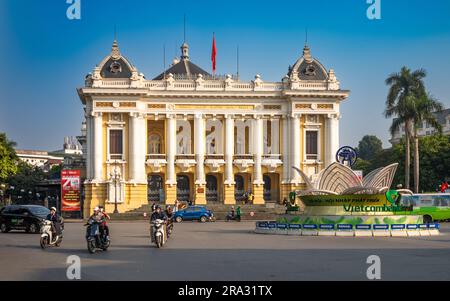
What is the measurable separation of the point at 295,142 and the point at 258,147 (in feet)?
11.6

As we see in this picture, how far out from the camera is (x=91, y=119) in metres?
68.1

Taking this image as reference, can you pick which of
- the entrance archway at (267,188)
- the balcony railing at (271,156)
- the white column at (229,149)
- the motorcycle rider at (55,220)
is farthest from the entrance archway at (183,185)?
the motorcycle rider at (55,220)

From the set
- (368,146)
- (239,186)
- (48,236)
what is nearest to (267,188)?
(239,186)

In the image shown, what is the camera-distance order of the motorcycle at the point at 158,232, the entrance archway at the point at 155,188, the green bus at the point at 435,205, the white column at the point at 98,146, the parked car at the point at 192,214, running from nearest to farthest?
1. the motorcycle at the point at 158,232
2. the green bus at the point at 435,205
3. the parked car at the point at 192,214
4. the white column at the point at 98,146
5. the entrance archway at the point at 155,188

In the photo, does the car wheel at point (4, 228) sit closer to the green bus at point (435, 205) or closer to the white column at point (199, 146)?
the green bus at point (435, 205)

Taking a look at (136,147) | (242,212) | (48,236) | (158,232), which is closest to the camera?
(158,232)

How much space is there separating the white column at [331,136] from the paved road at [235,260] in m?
39.4

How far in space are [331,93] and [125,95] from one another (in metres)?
18.9

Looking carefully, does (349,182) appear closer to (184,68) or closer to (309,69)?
(309,69)

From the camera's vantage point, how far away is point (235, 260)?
21.0 metres

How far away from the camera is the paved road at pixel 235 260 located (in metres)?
17.2

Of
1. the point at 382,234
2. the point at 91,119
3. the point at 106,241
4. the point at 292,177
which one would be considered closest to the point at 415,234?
the point at 382,234
